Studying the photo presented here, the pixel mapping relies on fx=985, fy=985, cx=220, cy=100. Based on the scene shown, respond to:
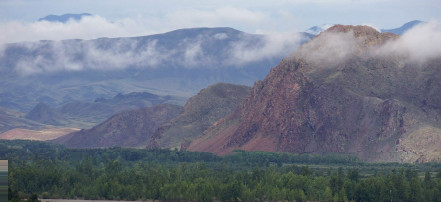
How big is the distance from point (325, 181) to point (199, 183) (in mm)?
21130

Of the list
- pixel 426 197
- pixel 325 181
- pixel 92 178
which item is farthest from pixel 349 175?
pixel 92 178

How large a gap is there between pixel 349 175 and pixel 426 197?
20.2m

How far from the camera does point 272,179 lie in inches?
6678

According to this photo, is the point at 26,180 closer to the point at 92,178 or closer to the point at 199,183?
the point at 92,178

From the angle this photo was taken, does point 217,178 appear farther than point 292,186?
Yes

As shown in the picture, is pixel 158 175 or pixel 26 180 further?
pixel 158 175

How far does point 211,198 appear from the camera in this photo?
15838cm

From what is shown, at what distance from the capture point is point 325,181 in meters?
165

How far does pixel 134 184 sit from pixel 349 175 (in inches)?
1484

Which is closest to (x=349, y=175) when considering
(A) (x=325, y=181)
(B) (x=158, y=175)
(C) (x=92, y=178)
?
(A) (x=325, y=181)

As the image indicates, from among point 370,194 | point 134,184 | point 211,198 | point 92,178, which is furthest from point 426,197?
point 92,178

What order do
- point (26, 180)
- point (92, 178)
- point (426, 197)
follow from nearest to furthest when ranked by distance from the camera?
point (426, 197), point (26, 180), point (92, 178)

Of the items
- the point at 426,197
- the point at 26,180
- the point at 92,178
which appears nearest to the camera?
the point at 426,197

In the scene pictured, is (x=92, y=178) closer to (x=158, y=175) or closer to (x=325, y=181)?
(x=158, y=175)
